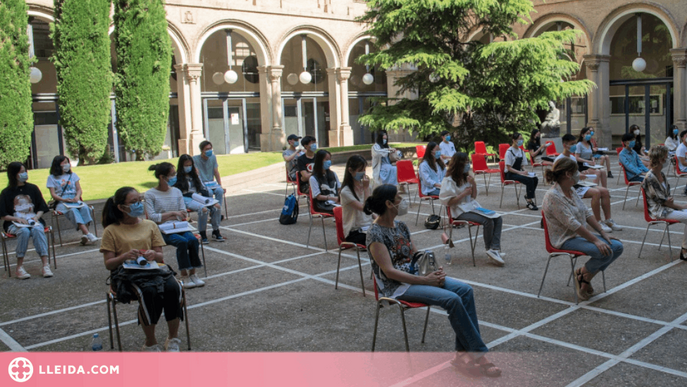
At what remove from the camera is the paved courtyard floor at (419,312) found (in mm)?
4926

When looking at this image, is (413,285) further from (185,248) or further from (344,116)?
(344,116)

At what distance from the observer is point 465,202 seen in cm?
837

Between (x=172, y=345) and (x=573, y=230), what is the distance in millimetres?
3842

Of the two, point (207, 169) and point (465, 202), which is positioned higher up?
point (207, 169)

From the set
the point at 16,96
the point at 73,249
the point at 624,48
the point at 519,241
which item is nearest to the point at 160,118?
the point at 16,96

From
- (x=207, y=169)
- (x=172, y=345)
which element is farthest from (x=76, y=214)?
(x=172, y=345)

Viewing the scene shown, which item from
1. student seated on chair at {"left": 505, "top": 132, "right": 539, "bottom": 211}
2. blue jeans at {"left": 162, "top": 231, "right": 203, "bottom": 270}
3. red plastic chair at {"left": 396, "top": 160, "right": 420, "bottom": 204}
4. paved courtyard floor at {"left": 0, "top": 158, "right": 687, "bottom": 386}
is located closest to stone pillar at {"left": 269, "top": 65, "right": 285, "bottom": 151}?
red plastic chair at {"left": 396, "top": 160, "right": 420, "bottom": 204}

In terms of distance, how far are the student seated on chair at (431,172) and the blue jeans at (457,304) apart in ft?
18.7

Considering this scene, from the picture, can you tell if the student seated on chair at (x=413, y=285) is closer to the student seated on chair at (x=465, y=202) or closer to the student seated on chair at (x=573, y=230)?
the student seated on chair at (x=573, y=230)

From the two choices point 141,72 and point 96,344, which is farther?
point 141,72

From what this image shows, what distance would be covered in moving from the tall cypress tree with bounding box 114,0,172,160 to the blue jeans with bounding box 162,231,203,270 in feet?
51.2

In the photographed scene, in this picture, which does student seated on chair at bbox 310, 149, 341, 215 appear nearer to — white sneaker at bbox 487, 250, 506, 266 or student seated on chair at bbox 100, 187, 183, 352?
white sneaker at bbox 487, 250, 506, 266

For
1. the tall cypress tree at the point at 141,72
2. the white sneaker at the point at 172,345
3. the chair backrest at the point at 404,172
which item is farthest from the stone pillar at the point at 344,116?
the white sneaker at the point at 172,345

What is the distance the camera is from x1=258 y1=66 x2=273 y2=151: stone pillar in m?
27.8
